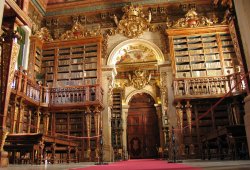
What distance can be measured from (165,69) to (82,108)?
3.64 meters

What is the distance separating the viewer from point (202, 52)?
32.1ft

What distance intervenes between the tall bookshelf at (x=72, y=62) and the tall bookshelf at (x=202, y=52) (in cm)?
318

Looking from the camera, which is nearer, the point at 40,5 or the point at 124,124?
the point at 40,5

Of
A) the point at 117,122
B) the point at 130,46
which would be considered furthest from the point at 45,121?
the point at 117,122

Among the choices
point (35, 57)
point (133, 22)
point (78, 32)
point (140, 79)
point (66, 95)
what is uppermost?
point (133, 22)

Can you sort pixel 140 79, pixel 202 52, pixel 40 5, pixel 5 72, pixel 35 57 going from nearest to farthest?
pixel 5 72
pixel 202 52
pixel 35 57
pixel 40 5
pixel 140 79

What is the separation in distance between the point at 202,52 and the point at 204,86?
60.2 inches

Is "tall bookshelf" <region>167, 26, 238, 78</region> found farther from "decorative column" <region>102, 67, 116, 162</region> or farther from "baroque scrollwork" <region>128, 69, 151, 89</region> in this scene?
"baroque scrollwork" <region>128, 69, 151, 89</region>

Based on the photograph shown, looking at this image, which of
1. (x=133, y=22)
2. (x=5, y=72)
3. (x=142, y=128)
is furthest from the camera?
(x=142, y=128)

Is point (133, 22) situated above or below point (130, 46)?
above

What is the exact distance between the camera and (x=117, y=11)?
11219 mm

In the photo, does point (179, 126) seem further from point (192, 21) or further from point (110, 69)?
point (192, 21)

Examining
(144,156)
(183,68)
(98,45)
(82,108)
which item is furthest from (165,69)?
(144,156)

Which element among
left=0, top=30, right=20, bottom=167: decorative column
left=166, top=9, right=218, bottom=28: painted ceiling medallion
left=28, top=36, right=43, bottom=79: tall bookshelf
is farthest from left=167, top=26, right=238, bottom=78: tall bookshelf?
left=0, top=30, right=20, bottom=167: decorative column
